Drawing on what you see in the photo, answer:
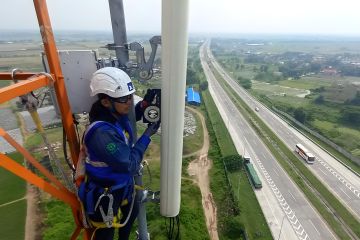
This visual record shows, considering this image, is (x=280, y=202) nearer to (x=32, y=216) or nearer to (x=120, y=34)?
(x=32, y=216)

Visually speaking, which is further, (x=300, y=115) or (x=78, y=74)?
(x=300, y=115)

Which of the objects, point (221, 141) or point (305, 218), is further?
point (221, 141)

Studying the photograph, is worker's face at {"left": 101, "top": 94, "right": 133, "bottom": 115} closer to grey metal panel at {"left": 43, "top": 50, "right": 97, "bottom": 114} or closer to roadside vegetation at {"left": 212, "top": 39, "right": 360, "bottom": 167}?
grey metal panel at {"left": 43, "top": 50, "right": 97, "bottom": 114}

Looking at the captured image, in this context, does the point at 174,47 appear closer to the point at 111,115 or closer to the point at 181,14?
the point at 181,14

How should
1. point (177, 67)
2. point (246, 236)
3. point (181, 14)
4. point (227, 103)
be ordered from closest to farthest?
point (181, 14) < point (177, 67) < point (246, 236) < point (227, 103)

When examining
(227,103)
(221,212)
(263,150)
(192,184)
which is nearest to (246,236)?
(221,212)

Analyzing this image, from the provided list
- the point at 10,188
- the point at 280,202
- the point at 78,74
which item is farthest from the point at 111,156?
the point at 10,188

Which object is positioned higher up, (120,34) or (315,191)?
(120,34)

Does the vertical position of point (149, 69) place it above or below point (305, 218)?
above
